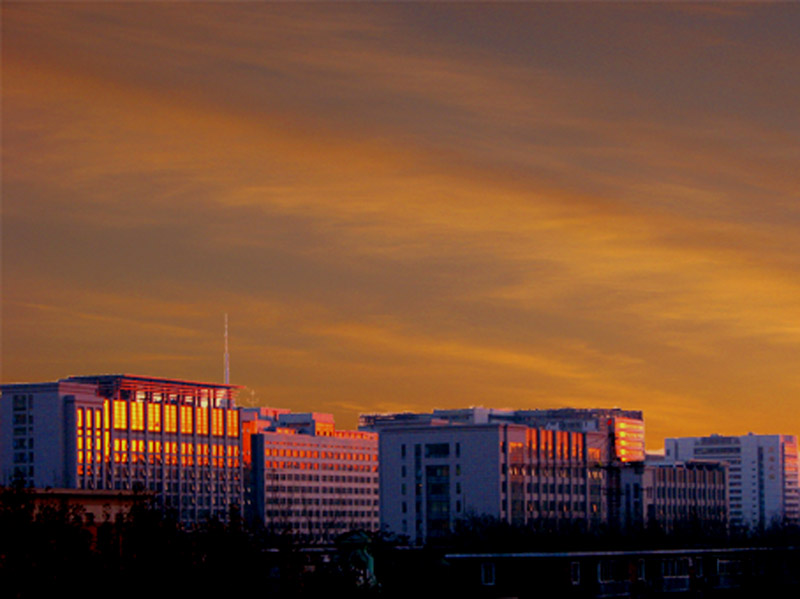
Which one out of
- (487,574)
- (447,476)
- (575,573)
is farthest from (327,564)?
(447,476)

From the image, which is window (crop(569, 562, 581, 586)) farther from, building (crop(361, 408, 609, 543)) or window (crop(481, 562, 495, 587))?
building (crop(361, 408, 609, 543))

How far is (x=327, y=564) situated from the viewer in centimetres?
6938

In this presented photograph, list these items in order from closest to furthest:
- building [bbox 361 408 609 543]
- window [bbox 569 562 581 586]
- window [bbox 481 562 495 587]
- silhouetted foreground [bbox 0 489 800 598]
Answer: silhouetted foreground [bbox 0 489 800 598] < window [bbox 481 562 495 587] < window [bbox 569 562 581 586] < building [bbox 361 408 609 543]

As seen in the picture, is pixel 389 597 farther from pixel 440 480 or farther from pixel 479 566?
pixel 440 480

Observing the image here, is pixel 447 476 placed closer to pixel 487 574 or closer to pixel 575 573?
pixel 575 573

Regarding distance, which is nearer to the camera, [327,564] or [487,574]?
[327,564]

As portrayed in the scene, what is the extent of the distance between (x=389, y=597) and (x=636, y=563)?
29000mm

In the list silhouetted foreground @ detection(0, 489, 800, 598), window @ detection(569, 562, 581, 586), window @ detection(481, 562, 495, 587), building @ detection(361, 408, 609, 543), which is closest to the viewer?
silhouetted foreground @ detection(0, 489, 800, 598)

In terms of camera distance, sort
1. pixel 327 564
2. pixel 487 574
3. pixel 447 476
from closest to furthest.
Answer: pixel 327 564, pixel 487 574, pixel 447 476

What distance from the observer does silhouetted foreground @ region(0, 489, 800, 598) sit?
45812 mm

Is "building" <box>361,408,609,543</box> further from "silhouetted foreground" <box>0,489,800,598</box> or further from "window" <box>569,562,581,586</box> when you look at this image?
"window" <box>569,562,581,586</box>

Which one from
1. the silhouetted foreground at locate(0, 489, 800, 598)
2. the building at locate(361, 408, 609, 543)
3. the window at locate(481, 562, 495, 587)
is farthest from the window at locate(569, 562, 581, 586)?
the building at locate(361, 408, 609, 543)

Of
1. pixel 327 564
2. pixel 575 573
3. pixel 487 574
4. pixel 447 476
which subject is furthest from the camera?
pixel 447 476

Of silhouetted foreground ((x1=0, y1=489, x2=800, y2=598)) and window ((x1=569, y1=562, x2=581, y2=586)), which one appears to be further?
window ((x1=569, y1=562, x2=581, y2=586))
